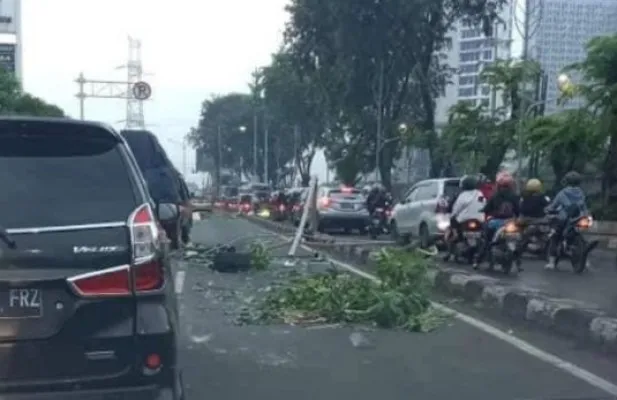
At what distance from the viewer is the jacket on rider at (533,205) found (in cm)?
1703

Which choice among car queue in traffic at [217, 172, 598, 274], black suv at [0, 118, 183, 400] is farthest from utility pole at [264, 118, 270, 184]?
black suv at [0, 118, 183, 400]

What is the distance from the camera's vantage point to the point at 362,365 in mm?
8320

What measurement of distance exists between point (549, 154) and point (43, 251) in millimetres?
28441

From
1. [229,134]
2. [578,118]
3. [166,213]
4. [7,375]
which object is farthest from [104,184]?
[229,134]

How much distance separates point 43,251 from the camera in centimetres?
442

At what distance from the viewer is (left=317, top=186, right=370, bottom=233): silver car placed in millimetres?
31641

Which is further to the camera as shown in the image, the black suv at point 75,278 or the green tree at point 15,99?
the green tree at point 15,99

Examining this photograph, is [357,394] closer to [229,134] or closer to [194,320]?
[194,320]

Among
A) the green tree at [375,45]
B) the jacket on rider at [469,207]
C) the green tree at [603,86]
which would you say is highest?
the green tree at [375,45]

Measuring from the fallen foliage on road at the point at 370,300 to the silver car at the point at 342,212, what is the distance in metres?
19.0

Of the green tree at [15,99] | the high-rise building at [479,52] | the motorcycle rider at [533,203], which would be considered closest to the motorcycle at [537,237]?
the motorcycle rider at [533,203]

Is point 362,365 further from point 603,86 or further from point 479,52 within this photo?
point 479,52

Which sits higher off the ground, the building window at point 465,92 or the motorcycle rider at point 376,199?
the building window at point 465,92

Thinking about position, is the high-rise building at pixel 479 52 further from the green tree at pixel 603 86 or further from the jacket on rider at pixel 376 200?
the jacket on rider at pixel 376 200
